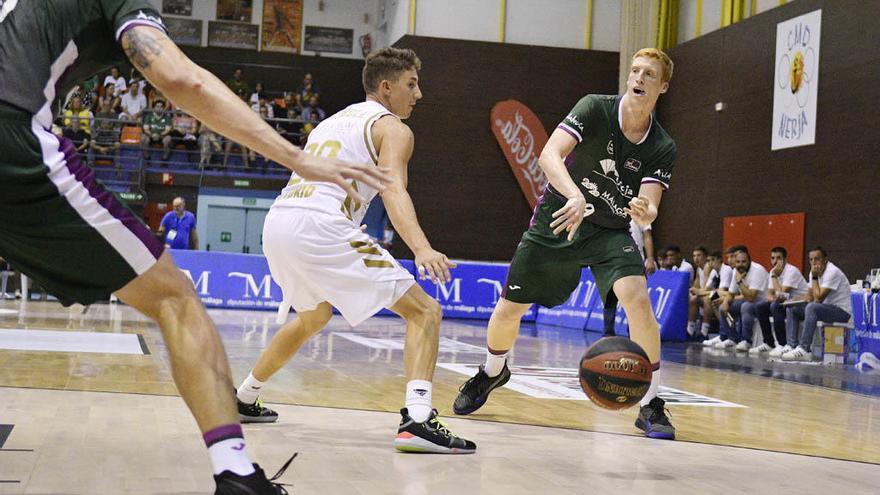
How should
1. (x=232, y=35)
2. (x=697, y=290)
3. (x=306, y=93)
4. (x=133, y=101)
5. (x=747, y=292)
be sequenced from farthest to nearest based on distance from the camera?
1. (x=232, y=35)
2. (x=306, y=93)
3. (x=133, y=101)
4. (x=697, y=290)
5. (x=747, y=292)

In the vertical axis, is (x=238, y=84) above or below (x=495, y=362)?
above

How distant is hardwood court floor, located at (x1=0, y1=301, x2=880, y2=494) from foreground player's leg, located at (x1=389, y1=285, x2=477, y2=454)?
0.11 m

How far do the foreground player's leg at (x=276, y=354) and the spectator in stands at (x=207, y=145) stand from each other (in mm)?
19288

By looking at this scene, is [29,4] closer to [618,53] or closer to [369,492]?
[369,492]

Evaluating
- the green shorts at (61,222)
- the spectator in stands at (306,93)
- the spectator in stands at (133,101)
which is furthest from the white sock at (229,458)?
the spectator in stands at (306,93)

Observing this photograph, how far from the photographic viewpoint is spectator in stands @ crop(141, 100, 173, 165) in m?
23.4

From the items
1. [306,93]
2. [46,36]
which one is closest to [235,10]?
[306,93]

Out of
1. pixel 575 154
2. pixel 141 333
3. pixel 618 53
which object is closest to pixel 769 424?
pixel 575 154

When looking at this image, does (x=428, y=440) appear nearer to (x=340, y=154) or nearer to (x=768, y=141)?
(x=340, y=154)

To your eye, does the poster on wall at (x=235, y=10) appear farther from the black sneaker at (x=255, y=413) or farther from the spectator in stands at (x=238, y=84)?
the black sneaker at (x=255, y=413)

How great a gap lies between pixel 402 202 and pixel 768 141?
45.2 feet

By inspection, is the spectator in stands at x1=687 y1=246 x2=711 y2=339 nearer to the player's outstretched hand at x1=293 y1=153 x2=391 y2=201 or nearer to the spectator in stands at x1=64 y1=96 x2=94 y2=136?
the spectator in stands at x1=64 y1=96 x2=94 y2=136

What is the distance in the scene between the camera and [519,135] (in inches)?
880

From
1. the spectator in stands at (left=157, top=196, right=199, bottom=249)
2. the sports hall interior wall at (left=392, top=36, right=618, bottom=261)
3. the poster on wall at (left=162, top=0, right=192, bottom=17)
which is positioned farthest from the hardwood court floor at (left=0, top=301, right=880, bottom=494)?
the poster on wall at (left=162, top=0, right=192, bottom=17)
